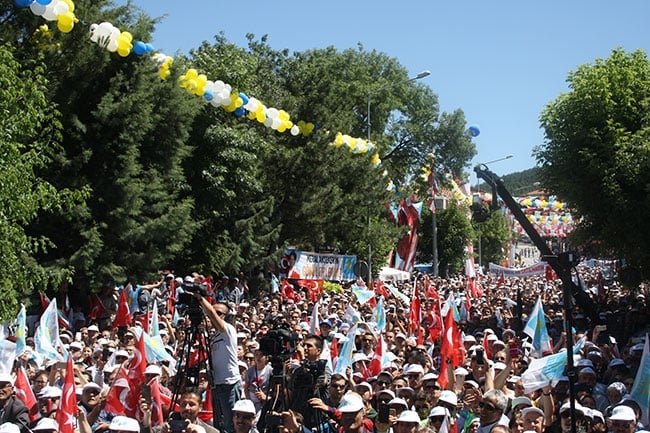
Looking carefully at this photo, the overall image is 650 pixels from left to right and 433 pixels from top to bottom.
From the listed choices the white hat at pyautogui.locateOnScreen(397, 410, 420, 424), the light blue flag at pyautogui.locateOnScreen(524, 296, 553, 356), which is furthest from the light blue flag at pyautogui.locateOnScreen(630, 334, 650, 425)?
the light blue flag at pyautogui.locateOnScreen(524, 296, 553, 356)

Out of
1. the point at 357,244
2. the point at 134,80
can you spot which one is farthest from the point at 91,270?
the point at 357,244

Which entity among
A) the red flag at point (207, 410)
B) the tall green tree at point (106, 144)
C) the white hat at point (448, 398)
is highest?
the tall green tree at point (106, 144)

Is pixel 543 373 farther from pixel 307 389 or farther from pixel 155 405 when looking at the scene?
pixel 155 405

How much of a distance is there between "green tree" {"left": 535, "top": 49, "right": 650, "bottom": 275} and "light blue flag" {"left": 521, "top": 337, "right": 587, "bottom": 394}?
1316cm

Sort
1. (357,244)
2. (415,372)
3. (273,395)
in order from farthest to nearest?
(357,244)
(415,372)
(273,395)

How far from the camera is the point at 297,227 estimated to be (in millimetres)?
35281

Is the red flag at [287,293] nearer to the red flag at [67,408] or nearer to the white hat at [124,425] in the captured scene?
the red flag at [67,408]

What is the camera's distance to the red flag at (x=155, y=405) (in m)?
9.41

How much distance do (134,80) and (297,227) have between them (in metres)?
13.3

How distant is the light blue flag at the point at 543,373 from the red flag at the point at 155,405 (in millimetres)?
3573

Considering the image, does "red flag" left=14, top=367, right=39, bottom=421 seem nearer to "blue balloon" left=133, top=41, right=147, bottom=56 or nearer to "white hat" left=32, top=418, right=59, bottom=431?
"white hat" left=32, top=418, right=59, bottom=431

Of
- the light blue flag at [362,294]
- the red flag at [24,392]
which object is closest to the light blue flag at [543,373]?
the red flag at [24,392]

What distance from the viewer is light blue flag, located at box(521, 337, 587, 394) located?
9695mm

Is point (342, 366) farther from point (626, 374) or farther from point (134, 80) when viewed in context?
point (134, 80)
